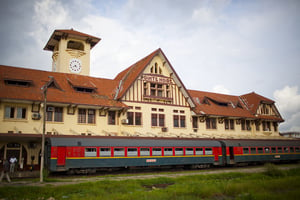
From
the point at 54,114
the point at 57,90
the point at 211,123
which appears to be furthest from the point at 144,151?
the point at 211,123

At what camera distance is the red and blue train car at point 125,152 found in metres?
24.2

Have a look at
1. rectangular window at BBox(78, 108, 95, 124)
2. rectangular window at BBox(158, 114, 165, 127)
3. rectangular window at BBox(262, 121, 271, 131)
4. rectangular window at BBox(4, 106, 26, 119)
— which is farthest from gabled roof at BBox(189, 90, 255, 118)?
rectangular window at BBox(4, 106, 26, 119)

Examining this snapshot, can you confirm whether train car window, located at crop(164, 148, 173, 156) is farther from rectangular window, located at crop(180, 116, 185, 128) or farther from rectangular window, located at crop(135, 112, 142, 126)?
rectangular window, located at crop(180, 116, 185, 128)

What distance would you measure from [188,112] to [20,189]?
2548cm

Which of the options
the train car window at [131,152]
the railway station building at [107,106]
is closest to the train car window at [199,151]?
the railway station building at [107,106]

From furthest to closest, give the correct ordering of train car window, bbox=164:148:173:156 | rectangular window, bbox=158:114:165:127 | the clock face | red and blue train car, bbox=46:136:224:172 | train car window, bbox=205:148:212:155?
1. the clock face
2. rectangular window, bbox=158:114:165:127
3. train car window, bbox=205:148:212:155
4. train car window, bbox=164:148:173:156
5. red and blue train car, bbox=46:136:224:172

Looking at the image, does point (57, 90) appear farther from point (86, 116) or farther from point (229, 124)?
point (229, 124)

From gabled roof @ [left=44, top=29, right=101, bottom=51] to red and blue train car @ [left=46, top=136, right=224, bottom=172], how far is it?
1944 centimetres

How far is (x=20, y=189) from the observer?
16734mm

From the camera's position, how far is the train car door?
23770mm

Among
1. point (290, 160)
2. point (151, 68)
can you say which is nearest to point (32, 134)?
point (151, 68)

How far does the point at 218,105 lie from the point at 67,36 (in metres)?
24.1

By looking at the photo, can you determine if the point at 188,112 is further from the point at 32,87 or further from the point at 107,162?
the point at 32,87

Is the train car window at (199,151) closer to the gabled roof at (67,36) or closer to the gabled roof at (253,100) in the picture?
the gabled roof at (253,100)
